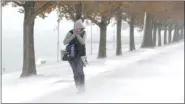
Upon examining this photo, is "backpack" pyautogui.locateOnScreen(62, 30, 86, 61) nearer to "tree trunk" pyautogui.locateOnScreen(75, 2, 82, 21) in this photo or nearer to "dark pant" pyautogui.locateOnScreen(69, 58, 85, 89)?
"dark pant" pyautogui.locateOnScreen(69, 58, 85, 89)

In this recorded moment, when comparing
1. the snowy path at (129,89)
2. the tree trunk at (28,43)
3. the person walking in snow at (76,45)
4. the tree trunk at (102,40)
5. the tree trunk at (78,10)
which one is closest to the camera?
the snowy path at (129,89)

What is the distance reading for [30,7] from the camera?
16.4 meters

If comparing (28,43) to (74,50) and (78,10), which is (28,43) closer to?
(78,10)

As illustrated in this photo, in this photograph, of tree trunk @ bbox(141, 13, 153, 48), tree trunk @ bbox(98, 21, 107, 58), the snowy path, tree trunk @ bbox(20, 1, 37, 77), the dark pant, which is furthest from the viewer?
tree trunk @ bbox(141, 13, 153, 48)

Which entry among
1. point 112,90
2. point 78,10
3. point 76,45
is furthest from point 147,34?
point 76,45

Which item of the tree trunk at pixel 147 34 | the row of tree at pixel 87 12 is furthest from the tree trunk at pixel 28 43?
the tree trunk at pixel 147 34

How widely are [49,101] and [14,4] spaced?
8.89m

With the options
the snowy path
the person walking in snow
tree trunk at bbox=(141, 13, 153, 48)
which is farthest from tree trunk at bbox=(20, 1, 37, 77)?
tree trunk at bbox=(141, 13, 153, 48)

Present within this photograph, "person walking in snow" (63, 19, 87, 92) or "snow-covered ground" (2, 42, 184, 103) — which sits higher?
"person walking in snow" (63, 19, 87, 92)

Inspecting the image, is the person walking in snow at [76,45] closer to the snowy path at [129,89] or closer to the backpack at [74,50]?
the backpack at [74,50]

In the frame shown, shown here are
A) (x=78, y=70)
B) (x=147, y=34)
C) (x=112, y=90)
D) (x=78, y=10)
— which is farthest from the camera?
(x=147, y=34)

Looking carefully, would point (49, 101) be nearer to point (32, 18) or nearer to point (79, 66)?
point (79, 66)

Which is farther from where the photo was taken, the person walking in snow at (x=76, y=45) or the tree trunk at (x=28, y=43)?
the tree trunk at (x=28, y=43)

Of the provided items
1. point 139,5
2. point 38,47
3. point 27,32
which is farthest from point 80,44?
point 38,47
